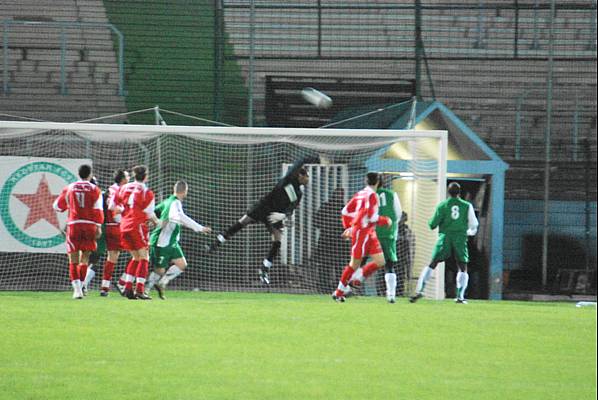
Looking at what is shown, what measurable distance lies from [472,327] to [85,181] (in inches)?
194

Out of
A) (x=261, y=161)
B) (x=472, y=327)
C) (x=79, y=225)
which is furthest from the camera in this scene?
(x=261, y=161)

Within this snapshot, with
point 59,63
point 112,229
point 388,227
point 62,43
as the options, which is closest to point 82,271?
point 112,229

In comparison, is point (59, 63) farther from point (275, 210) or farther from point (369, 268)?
point (369, 268)

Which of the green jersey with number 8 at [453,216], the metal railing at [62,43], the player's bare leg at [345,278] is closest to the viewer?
the player's bare leg at [345,278]

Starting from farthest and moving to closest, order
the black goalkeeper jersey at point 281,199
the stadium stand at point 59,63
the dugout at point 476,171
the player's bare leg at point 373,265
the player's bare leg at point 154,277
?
the stadium stand at point 59,63 → the dugout at point 476,171 → the black goalkeeper jersey at point 281,199 → the player's bare leg at point 154,277 → the player's bare leg at point 373,265

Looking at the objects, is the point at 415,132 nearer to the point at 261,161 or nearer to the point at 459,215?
the point at 459,215

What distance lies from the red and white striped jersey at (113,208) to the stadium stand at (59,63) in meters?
5.84

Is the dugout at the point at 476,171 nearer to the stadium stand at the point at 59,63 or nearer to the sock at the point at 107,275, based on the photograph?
the stadium stand at the point at 59,63

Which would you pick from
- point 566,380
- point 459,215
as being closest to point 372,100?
point 459,215

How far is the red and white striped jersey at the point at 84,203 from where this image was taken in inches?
540

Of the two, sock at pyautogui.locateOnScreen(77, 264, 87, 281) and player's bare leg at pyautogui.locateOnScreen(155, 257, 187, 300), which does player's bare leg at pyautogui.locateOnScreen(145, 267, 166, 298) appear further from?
sock at pyautogui.locateOnScreen(77, 264, 87, 281)

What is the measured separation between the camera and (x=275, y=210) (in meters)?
16.8

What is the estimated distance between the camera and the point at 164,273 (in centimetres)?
1504

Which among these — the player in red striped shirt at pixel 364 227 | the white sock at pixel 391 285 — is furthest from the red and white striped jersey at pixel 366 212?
the white sock at pixel 391 285
